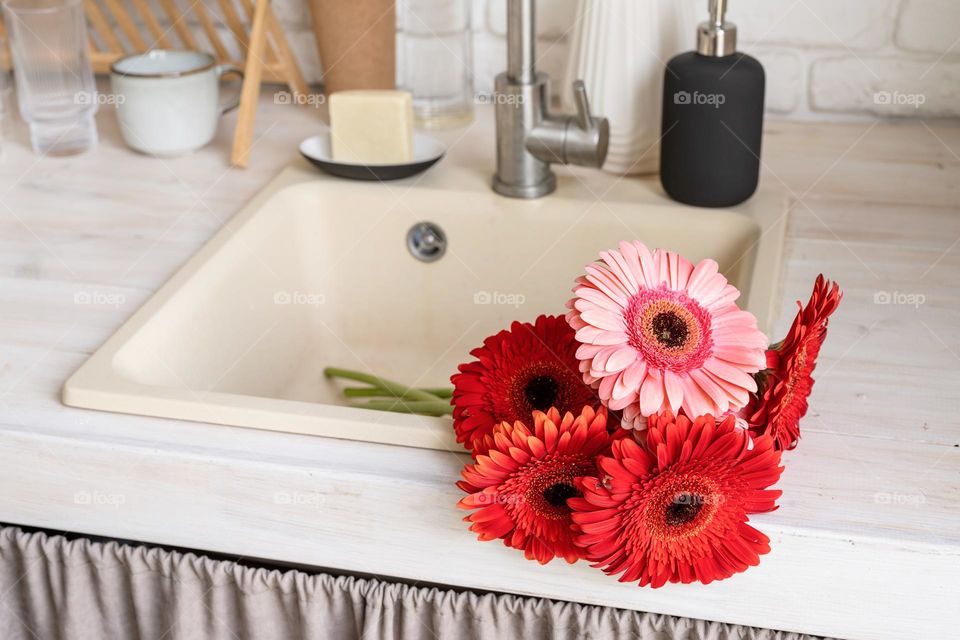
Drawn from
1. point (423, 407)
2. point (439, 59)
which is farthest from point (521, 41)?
point (423, 407)

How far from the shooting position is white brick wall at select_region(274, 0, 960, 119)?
1.26 m

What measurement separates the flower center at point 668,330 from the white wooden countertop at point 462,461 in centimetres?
12

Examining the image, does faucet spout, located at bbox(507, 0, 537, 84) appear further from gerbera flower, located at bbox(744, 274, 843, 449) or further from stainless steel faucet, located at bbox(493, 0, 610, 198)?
gerbera flower, located at bbox(744, 274, 843, 449)

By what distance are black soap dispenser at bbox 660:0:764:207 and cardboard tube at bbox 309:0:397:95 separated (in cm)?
40

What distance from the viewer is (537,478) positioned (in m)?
0.68

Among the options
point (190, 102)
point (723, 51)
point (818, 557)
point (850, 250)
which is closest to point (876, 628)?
point (818, 557)

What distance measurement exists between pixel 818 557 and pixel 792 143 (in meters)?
0.69

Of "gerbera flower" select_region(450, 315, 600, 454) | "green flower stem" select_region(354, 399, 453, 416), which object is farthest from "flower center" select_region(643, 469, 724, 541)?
"green flower stem" select_region(354, 399, 453, 416)

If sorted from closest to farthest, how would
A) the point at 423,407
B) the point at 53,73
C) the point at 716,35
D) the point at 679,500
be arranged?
the point at 679,500, the point at 423,407, the point at 716,35, the point at 53,73

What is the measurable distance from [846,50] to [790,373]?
2.42 feet

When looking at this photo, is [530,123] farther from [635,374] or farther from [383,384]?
[635,374]

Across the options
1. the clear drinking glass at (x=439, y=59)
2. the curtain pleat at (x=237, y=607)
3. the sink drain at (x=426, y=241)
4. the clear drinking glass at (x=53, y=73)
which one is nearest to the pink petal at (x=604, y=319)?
the curtain pleat at (x=237, y=607)

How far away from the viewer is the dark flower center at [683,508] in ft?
2.12

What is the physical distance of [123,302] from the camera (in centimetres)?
96
